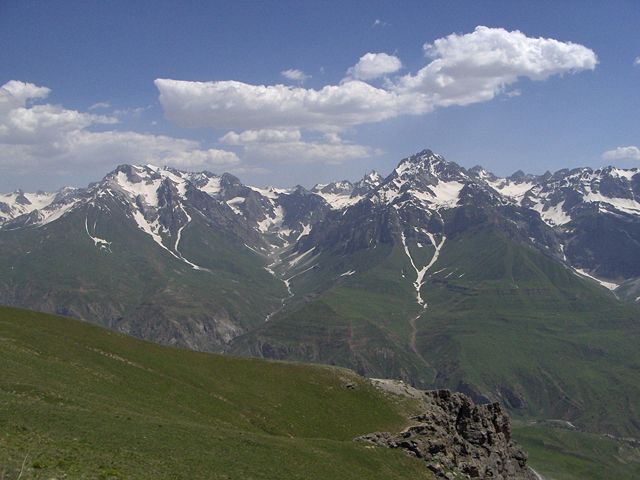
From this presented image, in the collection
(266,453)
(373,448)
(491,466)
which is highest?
(266,453)

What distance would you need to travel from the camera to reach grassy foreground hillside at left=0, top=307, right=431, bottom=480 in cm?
A: 5294

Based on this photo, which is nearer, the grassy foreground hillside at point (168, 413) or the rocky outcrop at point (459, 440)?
the grassy foreground hillside at point (168, 413)

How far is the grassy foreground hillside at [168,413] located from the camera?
174ft

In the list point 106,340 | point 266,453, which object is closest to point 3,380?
point 266,453

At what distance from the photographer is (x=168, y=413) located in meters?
80.4

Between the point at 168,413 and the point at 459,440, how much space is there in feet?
188

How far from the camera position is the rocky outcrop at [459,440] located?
93.9m

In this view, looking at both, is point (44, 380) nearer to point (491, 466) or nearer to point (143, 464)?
point (143, 464)

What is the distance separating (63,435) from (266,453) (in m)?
23.8

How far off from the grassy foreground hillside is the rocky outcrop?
15.0ft

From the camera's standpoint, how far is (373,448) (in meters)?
88.1

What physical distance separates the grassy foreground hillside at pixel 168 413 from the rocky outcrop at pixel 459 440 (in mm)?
4583

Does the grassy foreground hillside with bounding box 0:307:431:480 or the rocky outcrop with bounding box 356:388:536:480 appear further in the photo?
the rocky outcrop with bounding box 356:388:536:480

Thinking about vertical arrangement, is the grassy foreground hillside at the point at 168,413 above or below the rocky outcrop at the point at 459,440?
above
